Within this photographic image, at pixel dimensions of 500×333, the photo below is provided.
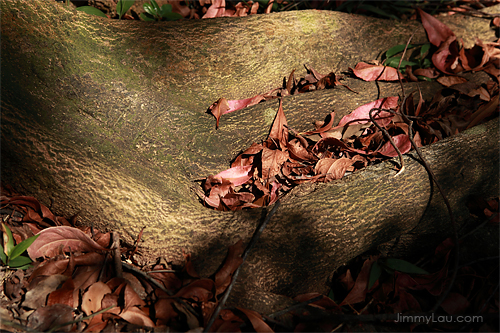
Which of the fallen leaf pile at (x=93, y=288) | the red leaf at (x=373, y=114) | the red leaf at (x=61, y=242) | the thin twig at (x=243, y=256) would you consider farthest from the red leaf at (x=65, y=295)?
the red leaf at (x=373, y=114)

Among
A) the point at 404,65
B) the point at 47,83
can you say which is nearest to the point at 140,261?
the point at 47,83

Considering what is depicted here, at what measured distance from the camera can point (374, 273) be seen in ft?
5.19

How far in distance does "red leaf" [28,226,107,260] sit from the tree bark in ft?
0.28

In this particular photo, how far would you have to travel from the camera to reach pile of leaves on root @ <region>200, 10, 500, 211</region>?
174 cm

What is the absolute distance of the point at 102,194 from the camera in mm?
1473

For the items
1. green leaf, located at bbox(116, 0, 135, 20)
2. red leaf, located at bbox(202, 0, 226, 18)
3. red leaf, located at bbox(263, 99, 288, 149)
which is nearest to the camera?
red leaf, located at bbox(263, 99, 288, 149)

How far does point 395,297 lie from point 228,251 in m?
0.91

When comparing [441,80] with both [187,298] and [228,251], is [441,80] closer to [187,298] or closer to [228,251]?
[228,251]

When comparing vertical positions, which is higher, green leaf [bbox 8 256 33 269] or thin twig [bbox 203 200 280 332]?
green leaf [bbox 8 256 33 269]

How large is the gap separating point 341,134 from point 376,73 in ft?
2.05

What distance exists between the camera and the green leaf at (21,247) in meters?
1.41

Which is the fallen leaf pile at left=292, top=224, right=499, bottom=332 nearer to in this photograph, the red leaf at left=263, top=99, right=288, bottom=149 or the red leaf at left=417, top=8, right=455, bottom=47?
the red leaf at left=263, top=99, right=288, bottom=149

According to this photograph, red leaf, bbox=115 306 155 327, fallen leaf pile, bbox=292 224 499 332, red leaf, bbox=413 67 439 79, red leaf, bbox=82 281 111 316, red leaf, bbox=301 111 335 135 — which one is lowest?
fallen leaf pile, bbox=292 224 499 332

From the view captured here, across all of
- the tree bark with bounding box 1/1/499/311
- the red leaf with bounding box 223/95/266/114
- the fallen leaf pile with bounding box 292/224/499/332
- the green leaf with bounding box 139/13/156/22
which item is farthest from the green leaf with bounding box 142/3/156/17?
the fallen leaf pile with bounding box 292/224/499/332
